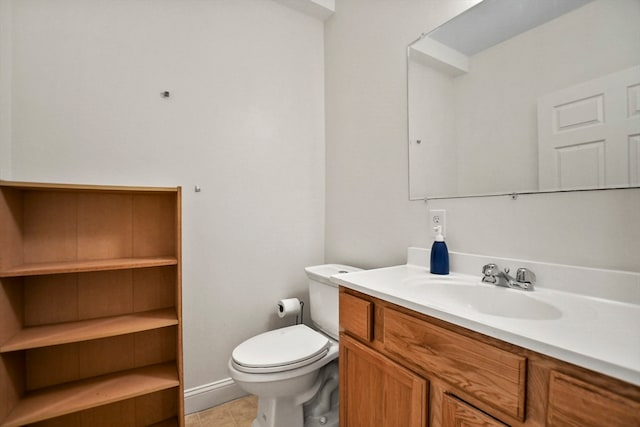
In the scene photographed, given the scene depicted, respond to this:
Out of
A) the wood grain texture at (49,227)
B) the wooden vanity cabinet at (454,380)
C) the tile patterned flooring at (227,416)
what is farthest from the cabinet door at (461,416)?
the wood grain texture at (49,227)

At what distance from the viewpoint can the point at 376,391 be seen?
96 cm

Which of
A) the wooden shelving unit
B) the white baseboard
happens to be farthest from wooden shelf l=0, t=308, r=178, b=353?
the white baseboard

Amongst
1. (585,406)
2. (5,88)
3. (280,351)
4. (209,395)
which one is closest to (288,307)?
(280,351)

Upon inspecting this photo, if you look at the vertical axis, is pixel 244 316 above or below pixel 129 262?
below

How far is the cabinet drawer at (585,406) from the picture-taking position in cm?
48

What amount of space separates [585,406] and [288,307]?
141cm

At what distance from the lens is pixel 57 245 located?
130 centimetres

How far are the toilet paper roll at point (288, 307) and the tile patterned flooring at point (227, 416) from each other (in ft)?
1.75

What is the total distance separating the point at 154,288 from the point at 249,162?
0.87 meters

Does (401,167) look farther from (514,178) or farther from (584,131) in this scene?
→ (584,131)

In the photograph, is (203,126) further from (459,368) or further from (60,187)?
(459,368)

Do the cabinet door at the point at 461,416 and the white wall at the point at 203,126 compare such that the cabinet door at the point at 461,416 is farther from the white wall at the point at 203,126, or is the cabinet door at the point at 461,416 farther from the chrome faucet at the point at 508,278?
the white wall at the point at 203,126

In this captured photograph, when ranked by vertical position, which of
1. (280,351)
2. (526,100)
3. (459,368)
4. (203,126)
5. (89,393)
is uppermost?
(203,126)

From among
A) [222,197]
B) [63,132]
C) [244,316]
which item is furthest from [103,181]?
[244,316]
